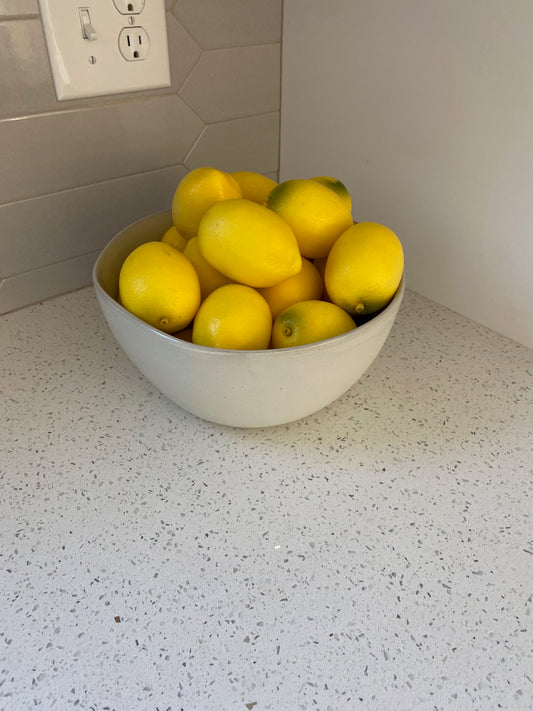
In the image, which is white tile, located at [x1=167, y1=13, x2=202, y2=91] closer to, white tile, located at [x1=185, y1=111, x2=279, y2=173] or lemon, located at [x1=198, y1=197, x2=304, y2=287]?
white tile, located at [x1=185, y1=111, x2=279, y2=173]

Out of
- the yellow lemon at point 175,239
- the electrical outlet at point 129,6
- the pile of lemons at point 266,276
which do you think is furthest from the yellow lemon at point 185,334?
the electrical outlet at point 129,6

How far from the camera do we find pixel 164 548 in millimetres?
463

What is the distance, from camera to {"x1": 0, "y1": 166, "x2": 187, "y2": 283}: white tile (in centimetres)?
71

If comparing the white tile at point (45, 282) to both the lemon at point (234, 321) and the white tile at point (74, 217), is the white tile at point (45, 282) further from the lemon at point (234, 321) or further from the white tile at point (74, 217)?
the lemon at point (234, 321)

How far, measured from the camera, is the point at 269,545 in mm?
467

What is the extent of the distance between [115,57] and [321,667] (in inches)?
26.1

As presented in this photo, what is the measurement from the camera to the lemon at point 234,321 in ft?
1.61

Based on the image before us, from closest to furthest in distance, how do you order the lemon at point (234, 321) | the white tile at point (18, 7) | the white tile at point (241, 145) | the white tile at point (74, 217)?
1. the lemon at point (234, 321)
2. the white tile at point (18, 7)
3. the white tile at point (74, 217)
4. the white tile at point (241, 145)

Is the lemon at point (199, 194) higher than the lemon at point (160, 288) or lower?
higher

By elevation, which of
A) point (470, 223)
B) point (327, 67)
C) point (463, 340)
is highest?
point (327, 67)

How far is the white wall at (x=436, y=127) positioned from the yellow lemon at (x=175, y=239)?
1.00ft

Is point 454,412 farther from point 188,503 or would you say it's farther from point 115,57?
point 115,57

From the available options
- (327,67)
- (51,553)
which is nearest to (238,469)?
(51,553)

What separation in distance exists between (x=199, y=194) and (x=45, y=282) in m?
0.29
